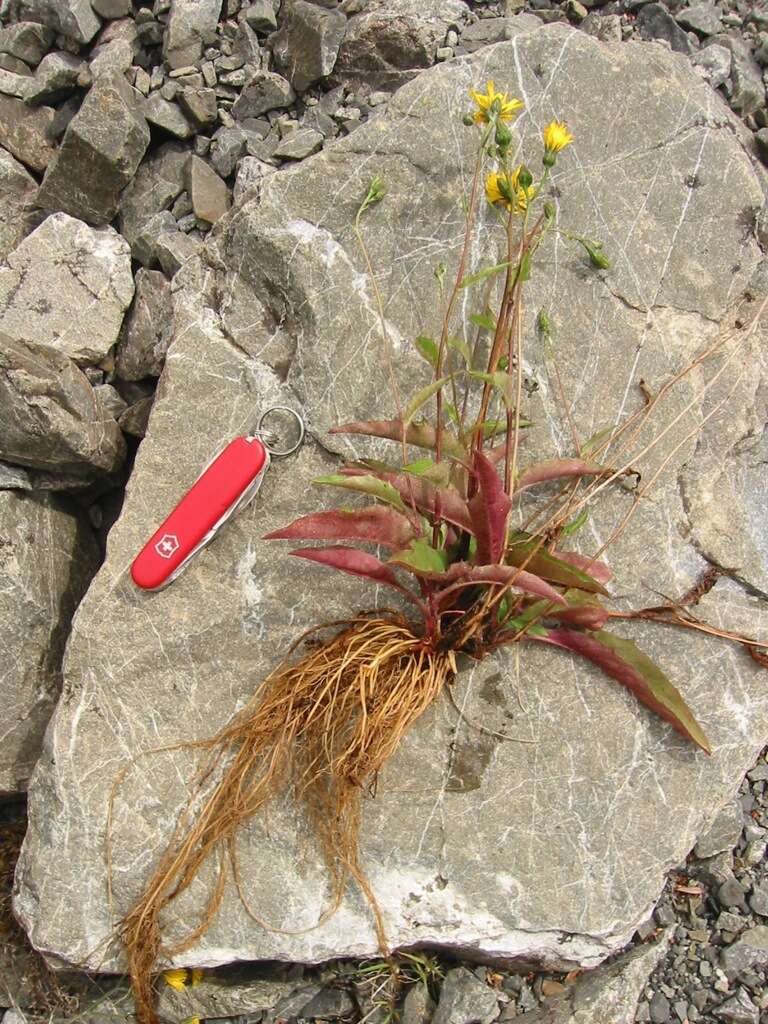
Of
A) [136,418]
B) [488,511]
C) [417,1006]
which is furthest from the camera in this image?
[136,418]

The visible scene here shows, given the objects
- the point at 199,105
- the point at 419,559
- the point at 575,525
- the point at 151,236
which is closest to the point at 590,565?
the point at 575,525

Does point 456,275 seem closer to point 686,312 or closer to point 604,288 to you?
point 604,288

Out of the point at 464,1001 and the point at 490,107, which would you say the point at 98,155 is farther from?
the point at 464,1001

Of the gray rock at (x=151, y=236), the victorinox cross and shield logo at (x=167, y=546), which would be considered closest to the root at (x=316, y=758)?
the victorinox cross and shield logo at (x=167, y=546)

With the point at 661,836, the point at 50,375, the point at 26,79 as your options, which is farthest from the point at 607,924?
the point at 26,79

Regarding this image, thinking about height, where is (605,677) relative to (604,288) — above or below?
below

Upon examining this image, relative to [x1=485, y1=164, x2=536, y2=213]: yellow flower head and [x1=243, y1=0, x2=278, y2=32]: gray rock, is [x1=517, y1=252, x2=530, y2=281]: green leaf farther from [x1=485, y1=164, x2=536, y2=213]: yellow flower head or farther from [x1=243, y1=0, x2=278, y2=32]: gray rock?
[x1=243, y1=0, x2=278, y2=32]: gray rock

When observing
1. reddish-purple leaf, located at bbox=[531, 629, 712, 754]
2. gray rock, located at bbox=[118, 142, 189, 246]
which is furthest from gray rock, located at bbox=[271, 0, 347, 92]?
reddish-purple leaf, located at bbox=[531, 629, 712, 754]
